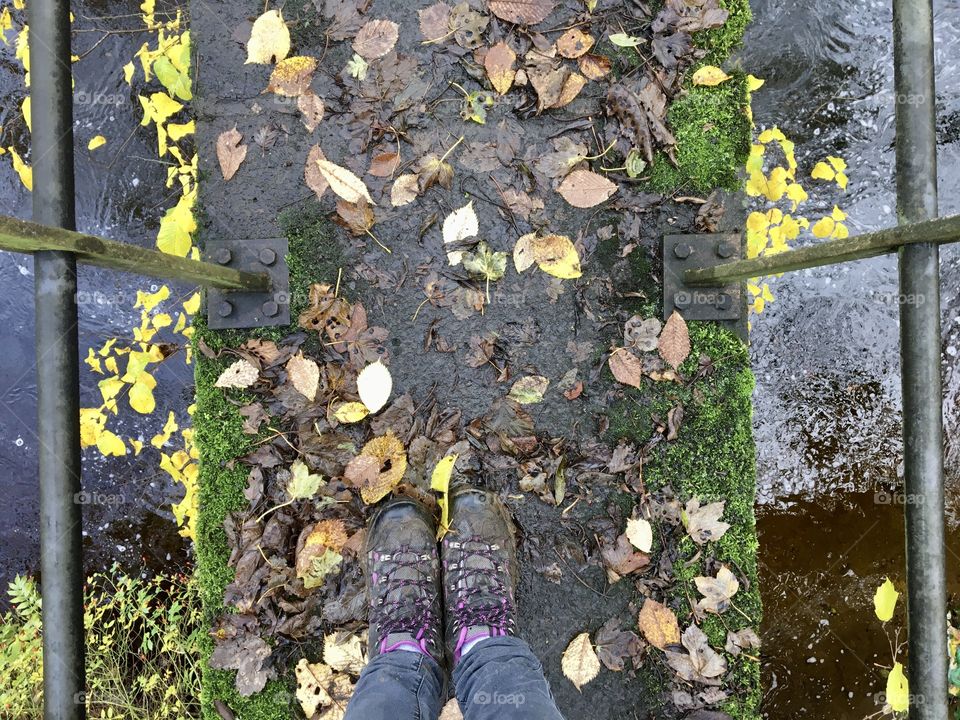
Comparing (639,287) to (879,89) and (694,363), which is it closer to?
(694,363)

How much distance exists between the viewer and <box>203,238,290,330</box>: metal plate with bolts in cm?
213

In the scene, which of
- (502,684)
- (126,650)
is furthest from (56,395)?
(126,650)

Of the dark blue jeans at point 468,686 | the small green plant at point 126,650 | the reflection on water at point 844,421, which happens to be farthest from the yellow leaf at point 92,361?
the reflection on water at point 844,421

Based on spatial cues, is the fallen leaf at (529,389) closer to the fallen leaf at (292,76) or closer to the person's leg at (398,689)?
the person's leg at (398,689)

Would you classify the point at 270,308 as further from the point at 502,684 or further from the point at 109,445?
the point at 502,684

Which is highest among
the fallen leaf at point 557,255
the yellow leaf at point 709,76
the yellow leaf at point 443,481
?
the yellow leaf at point 709,76

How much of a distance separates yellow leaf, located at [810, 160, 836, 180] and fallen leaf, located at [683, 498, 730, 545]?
141 centimetres

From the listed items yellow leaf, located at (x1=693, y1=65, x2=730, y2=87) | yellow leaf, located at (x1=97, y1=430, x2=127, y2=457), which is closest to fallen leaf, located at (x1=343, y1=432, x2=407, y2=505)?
yellow leaf, located at (x1=97, y1=430, x2=127, y2=457)

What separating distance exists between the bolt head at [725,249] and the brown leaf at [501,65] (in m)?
1.01

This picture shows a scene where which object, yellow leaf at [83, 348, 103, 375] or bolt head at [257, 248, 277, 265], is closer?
bolt head at [257, 248, 277, 265]

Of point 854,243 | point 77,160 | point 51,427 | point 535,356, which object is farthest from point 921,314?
point 77,160

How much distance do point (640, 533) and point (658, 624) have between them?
36 centimetres

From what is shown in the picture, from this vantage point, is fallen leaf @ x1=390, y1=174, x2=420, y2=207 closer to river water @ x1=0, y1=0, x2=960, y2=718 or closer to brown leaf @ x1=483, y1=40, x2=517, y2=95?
brown leaf @ x1=483, y1=40, x2=517, y2=95

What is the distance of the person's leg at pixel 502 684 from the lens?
1.54 m
